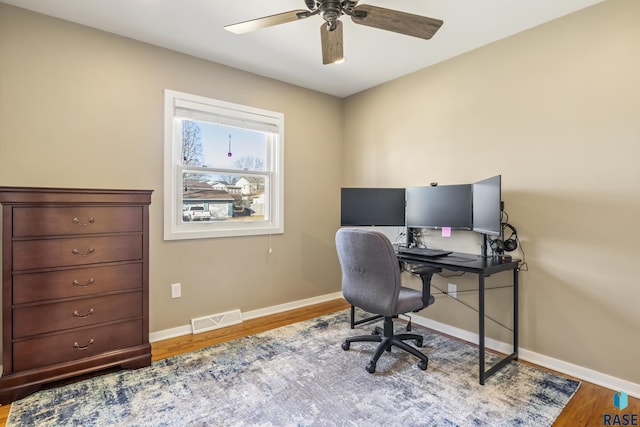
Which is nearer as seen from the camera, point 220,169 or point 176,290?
point 176,290

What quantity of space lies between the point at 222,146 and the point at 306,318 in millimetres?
1980

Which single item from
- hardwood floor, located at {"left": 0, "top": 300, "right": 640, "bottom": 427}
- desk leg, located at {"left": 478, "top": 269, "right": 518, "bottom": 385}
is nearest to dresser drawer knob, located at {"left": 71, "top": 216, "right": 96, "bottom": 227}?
hardwood floor, located at {"left": 0, "top": 300, "right": 640, "bottom": 427}

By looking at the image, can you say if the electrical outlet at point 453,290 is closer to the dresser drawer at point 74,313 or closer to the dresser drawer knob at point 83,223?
the dresser drawer at point 74,313

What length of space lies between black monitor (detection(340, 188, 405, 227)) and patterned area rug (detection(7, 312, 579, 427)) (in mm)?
1241

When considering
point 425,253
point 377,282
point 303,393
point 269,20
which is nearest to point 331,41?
point 269,20

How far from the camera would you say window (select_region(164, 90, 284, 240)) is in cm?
289

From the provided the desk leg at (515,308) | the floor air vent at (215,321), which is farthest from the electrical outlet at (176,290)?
the desk leg at (515,308)

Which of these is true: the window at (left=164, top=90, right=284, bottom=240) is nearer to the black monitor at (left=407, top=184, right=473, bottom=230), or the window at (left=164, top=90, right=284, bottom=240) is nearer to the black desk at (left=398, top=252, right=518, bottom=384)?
the black monitor at (left=407, top=184, right=473, bottom=230)

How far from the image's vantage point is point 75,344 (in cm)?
210

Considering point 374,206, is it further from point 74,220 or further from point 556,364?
point 74,220

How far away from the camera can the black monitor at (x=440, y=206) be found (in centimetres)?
270

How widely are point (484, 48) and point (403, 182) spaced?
1378mm

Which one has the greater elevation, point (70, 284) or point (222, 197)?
point (222, 197)

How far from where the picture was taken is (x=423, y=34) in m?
1.94
